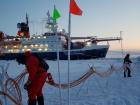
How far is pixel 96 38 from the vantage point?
231 ft

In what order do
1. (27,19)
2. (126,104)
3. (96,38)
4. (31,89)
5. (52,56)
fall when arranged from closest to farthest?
(31,89) → (126,104) → (52,56) → (96,38) → (27,19)

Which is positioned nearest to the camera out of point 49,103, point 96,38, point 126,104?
point 126,104

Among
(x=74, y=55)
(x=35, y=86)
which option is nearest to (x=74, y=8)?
(x=35, y=86)

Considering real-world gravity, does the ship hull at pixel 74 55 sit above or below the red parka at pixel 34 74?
below

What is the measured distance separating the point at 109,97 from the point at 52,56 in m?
54.3

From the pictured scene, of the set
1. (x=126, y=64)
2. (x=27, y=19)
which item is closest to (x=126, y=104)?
(x=126, y=64)

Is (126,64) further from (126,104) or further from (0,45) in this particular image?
(0,45)

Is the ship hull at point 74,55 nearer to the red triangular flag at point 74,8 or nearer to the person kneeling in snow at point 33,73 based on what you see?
the red triangular flag at point 74,8

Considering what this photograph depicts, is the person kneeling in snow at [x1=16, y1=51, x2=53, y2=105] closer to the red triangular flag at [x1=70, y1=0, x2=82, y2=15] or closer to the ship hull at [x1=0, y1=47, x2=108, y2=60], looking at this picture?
the red triangular flag at [x1=70, y1=0, x2=82, y2=15]

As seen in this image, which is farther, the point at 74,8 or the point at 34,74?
the point at 74,8

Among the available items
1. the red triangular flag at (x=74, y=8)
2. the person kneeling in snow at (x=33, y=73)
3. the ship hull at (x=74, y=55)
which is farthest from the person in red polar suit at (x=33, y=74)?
the ship hull at (x=74, y=55)

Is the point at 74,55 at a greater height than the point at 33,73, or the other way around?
the point at 33,73

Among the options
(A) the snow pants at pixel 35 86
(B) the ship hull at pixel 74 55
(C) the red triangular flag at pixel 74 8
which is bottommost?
(B) the ship hull at pixel 74 55

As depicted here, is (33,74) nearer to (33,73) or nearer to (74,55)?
(33,73)
